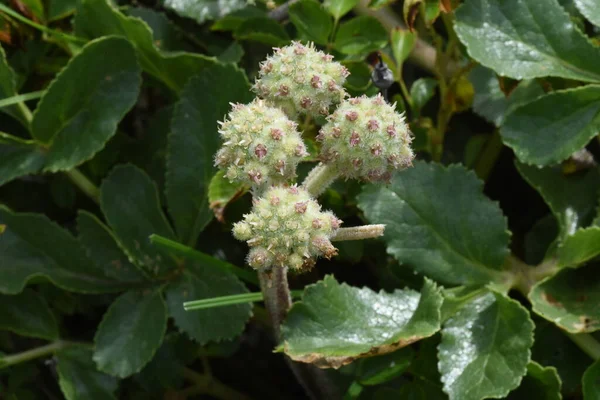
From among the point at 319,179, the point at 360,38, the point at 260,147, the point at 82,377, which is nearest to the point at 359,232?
the point at 319,179

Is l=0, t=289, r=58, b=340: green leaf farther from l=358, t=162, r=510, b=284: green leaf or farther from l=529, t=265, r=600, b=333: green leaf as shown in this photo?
l=529, t=265, r=600, b=333: green leaf

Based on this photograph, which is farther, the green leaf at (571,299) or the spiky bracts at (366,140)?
the green leaf at (571,299)

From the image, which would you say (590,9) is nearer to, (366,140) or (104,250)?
(366,140)

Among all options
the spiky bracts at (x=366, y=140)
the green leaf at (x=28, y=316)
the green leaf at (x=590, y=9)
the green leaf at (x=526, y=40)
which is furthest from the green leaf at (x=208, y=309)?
the green leaf at (x=590, y=9)

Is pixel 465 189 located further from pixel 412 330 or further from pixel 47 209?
pixel 47 209

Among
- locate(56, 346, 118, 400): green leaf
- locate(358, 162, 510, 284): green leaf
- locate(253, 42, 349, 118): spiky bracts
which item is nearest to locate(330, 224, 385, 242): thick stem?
locate(253, 42, 349, 118): spiky bracts

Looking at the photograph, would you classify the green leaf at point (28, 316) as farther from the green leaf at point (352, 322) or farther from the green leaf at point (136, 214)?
the green leaf at point (352, 322)
